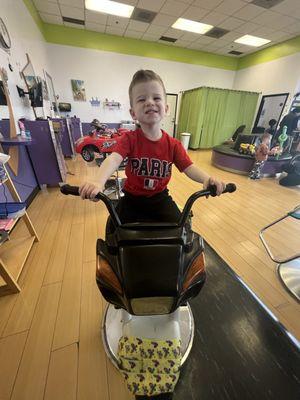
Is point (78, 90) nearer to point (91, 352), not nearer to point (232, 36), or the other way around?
point (232, 36)

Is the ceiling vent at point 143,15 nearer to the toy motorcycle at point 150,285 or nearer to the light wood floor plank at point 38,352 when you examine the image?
the toy motorcycle at point 150,285

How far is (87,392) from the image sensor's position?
0.79 meters

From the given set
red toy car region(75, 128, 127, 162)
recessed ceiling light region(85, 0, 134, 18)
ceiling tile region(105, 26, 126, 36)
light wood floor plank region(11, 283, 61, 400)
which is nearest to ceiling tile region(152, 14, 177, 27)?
recessed ceiling light region(85, 0, 134, 18)

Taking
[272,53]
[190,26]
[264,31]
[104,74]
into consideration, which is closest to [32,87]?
[104,74]

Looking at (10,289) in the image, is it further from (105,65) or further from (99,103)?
(105,65)

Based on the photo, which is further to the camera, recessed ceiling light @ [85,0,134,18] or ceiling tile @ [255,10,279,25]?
ceiling tile @ [255,10,279,25]

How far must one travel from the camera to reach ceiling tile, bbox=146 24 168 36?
4.95 m

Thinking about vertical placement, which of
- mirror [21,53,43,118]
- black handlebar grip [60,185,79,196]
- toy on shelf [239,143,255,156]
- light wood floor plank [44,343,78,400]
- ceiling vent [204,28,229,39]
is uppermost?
ceiling vent [204,28,229,39]

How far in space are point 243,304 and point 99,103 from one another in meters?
6.73

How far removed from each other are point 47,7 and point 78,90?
72.9 inches

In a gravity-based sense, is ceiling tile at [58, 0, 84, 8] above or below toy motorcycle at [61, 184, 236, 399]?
above

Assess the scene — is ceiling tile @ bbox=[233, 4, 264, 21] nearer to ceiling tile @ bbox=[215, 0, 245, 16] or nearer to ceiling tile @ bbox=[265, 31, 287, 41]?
ceiling tile @ bbox=[215, 0, 245, 16]

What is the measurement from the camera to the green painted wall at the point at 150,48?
202 inches

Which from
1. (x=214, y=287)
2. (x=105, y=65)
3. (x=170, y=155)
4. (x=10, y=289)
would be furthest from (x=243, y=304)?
(x=105, y=65)
